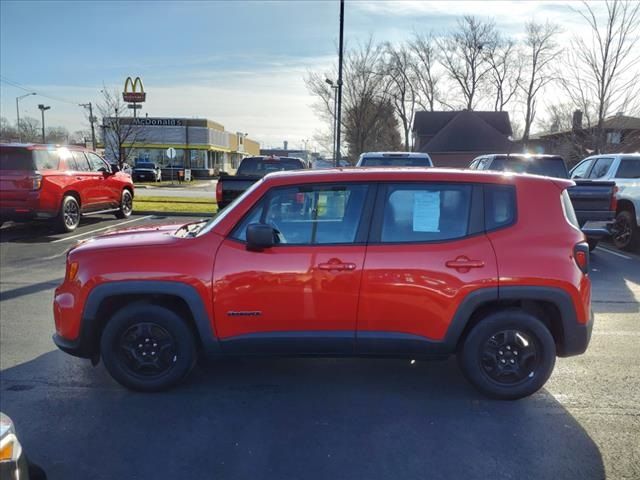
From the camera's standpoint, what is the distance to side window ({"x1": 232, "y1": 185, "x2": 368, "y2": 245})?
144 inches

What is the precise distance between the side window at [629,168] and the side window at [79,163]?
474 inches

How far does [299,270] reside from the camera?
11.7ft

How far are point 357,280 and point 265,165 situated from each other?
8.30m

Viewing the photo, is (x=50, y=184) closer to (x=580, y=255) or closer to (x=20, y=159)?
(x=20, y=159)

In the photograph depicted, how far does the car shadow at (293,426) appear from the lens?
2.95 meters

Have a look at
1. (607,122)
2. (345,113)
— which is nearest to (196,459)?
(607,122)

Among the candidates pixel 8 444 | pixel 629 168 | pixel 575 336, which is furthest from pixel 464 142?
pixel 8 444

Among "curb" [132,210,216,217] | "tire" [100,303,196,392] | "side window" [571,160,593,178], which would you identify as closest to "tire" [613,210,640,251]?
"side window" [571,160,593,178]

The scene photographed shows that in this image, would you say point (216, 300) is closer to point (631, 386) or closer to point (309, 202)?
point (309, 202)

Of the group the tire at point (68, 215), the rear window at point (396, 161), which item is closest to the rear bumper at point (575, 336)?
the rear window at point (396, 161)

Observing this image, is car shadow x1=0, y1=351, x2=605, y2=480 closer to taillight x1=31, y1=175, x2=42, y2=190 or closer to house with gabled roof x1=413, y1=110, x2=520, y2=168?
taillight x1=31, y1=175, x2=42, y2=190

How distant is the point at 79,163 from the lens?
38.6ft

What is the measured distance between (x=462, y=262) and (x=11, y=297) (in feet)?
19.6

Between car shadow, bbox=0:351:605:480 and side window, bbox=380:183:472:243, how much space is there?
4.22 feet
